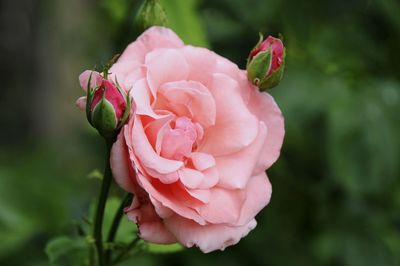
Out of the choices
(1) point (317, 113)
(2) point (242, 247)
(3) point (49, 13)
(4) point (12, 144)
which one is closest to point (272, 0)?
(1) point (317, 113)

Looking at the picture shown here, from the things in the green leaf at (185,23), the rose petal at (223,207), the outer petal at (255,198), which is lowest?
the green leaf at (185,23)

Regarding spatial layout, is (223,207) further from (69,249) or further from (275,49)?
(69,249)

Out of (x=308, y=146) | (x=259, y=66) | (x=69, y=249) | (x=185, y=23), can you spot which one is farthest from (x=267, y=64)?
(x=308, y=146)

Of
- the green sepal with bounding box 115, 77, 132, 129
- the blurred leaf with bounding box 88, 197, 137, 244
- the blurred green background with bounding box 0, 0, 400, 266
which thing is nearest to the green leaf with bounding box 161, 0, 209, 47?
the blurred green background with bounding box 0, 0, 400, 266

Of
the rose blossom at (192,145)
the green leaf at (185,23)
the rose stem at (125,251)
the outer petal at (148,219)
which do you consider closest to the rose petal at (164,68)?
the rose blossom at (192,145)

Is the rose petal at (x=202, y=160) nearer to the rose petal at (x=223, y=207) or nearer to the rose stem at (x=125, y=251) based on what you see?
the rose petal at (x=223, y=207)

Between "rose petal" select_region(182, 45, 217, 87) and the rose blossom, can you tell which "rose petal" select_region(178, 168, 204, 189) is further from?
"rose petal" select_region(182, 45, 217, 87)
